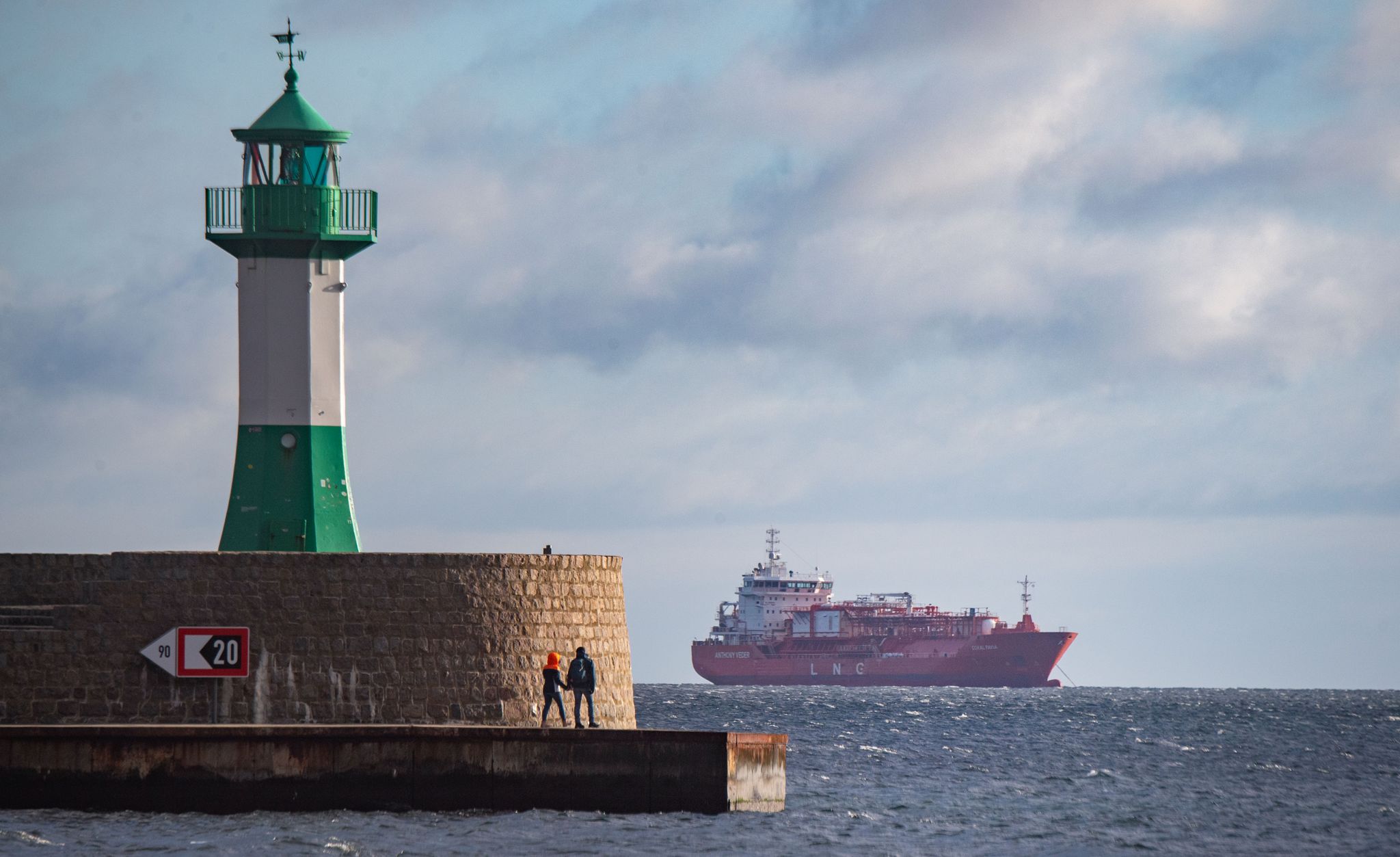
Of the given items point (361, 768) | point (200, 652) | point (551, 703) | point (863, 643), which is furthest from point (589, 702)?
point (863, 643)

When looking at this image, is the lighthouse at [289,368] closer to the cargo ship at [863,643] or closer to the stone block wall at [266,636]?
the stone block wall at [266,636]

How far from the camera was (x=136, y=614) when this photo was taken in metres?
18.6

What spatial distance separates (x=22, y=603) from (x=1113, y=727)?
40345 mm

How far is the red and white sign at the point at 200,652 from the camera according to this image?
18.5m

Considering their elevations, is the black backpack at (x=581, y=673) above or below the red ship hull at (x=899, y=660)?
above

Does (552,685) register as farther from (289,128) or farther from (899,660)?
(899,660)

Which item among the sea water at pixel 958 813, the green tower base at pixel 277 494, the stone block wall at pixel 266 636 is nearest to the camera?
the sea water at pixel 958 813

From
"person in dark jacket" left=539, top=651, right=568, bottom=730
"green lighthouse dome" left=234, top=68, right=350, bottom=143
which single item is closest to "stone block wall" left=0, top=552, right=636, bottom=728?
"person in dark jacket" left=539, top=651, right=568, bottom=730

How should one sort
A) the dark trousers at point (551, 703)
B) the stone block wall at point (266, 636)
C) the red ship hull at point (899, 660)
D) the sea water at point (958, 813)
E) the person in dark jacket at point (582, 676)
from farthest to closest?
the red ship hull at point (899, 660)
the person in dark jacket at point (582, 676)
the dark trousers at point (551, 703)
the stone block wall at point (266, 636)
the sea water at point (958, 813)

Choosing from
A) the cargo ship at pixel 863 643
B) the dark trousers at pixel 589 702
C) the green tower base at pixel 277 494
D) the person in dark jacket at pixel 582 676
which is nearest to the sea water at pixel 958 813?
the dark trousers at pixel 589 702

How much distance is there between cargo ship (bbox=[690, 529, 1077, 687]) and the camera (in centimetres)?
11125

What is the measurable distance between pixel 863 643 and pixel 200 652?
94.0m

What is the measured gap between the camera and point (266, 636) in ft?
61.4

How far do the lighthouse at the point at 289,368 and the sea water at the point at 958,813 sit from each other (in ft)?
15.6
